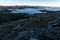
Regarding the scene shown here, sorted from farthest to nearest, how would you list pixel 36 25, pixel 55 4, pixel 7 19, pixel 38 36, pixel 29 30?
pixel 55 4 < pixel 7 19 < pixel 36 25 < pixel 29 30 < pixel 38 36

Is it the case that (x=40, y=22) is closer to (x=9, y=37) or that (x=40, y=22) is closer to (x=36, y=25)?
(x=36, y=25)

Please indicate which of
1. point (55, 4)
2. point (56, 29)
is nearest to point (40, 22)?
point (56, 29)

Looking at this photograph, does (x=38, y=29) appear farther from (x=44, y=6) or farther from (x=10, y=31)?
(x=44, y=6)

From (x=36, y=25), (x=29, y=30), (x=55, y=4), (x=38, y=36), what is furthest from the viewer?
(x=55, y=4)

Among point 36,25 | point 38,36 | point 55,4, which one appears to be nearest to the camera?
point 38,36

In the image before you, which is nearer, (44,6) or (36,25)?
(36,25)

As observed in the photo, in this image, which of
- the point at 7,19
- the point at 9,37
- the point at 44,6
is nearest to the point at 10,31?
the point at 9,37

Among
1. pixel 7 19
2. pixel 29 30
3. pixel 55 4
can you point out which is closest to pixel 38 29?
pixel 29 30

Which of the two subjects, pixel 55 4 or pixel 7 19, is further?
pixel 55 4
